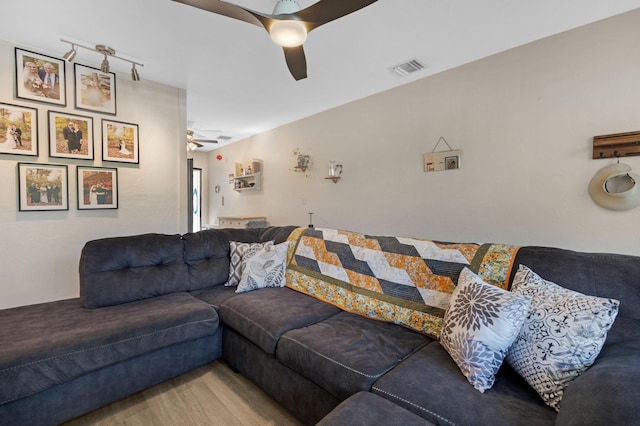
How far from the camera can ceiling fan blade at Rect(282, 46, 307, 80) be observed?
6.21 feet

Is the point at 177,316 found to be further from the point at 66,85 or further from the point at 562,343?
the point at 66,85

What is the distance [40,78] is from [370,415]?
3577 millimetres

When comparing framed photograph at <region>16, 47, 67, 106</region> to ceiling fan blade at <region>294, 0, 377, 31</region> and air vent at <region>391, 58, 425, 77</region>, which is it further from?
air vent at <region>391, 58, 425, 77</region>

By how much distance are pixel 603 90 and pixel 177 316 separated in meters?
3.39

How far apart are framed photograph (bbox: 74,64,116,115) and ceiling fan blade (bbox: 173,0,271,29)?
1.83 metres

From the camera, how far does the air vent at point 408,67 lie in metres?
2.70

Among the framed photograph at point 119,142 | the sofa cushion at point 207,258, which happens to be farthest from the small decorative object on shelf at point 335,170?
the framed photograph at point 119,142

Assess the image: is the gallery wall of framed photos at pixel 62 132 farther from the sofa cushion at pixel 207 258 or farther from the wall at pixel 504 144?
the wall at pixel 504 144

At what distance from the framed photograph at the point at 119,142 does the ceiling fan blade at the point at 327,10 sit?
237 centimetres

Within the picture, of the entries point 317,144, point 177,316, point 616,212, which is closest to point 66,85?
point 177,316

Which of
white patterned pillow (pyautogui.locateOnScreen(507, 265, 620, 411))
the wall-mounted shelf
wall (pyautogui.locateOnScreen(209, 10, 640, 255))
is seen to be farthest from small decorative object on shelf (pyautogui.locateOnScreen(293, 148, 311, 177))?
white patterned pillow (pyautogui.locateOnScreen(507, 265, 620, 411))

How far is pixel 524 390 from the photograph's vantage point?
1.14 m

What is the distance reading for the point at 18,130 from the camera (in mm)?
2385

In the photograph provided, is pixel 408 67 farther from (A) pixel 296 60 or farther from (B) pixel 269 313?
(B) pixel 269 313
